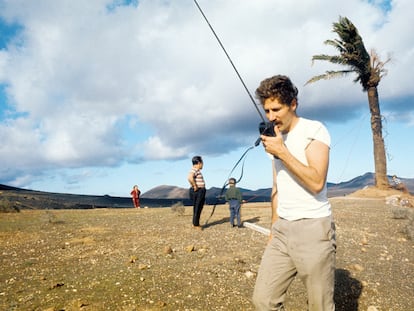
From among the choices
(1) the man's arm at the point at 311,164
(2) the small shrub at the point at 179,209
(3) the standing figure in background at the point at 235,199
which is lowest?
(2) the small shrub at the point at 179,209

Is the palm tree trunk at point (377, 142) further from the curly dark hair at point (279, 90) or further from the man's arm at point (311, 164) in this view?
the man's arm at point (311, 164)

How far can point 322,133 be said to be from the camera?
246 centimetres

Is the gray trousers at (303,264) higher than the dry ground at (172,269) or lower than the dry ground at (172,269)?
higher

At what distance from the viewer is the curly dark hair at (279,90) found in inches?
104

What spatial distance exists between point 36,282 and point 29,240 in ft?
13.2

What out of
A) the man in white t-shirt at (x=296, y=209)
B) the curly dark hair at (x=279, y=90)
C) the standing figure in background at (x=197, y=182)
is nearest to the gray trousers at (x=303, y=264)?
the man in white t-shirt at (x=296, y=209)

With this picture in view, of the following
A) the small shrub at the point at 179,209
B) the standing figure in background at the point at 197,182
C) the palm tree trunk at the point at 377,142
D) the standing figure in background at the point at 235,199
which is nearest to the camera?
the standing figure in background at the point at 197,182

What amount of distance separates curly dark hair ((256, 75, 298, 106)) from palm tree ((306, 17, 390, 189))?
62.6 ft

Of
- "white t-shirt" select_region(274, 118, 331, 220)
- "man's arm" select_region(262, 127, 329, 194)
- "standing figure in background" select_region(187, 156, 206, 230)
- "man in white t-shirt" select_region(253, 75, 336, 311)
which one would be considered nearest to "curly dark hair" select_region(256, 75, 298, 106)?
"man in white t-shirt" select_region(253, 75, 336, 311)

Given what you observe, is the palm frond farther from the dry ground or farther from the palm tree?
the dry ground

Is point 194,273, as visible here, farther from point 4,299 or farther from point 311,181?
point 311,181

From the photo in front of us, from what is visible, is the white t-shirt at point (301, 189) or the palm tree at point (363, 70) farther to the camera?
the palm tree at point (363, 70)

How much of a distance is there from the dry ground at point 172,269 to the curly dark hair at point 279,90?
2.77 meters

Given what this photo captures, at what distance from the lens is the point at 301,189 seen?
2.57 metres
